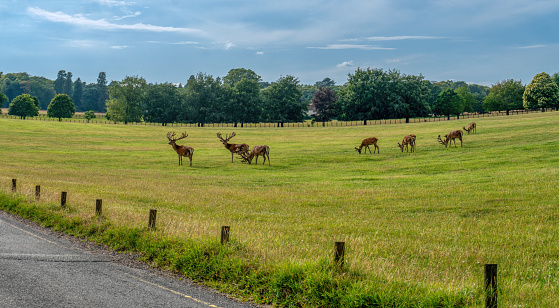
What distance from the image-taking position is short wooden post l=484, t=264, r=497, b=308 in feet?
24.8

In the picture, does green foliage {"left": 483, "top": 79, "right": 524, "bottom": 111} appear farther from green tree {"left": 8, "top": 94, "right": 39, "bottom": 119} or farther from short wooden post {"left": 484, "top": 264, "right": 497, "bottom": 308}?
green tree {"left": 8, "top": 94, "right": 39, "bottom": 119}

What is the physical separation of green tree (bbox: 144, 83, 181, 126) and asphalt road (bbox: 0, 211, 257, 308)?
120923mm

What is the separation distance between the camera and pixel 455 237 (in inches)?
552

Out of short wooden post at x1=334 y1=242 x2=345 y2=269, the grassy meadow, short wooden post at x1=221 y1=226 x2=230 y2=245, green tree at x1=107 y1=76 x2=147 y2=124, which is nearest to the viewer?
short wooden post at x1=334 y1=242 x2=345 y2=269

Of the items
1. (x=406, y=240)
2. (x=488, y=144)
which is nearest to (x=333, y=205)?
(x=406, y=240)

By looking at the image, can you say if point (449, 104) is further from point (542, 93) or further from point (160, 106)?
point (160, 106)

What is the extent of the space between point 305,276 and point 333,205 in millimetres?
11904

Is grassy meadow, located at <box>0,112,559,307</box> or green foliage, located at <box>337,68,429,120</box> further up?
green foliage, located at <box>337,68,429,120</box>

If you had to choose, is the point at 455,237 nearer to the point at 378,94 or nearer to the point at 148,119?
the point at 378,94

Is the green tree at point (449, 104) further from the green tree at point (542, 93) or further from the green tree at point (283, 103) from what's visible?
the green tree at point (283, 103)

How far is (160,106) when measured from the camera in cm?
13225

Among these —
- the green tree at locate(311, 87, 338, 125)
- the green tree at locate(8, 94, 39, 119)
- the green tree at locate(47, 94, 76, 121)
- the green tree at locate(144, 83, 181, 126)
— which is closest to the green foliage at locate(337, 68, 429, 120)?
the green tree at locate(311, 87, 338, 125)

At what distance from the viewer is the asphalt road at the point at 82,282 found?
8727mm

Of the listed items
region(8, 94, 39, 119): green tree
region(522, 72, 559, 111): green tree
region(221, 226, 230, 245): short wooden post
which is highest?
region(522, 72, 559, 111): green tree
